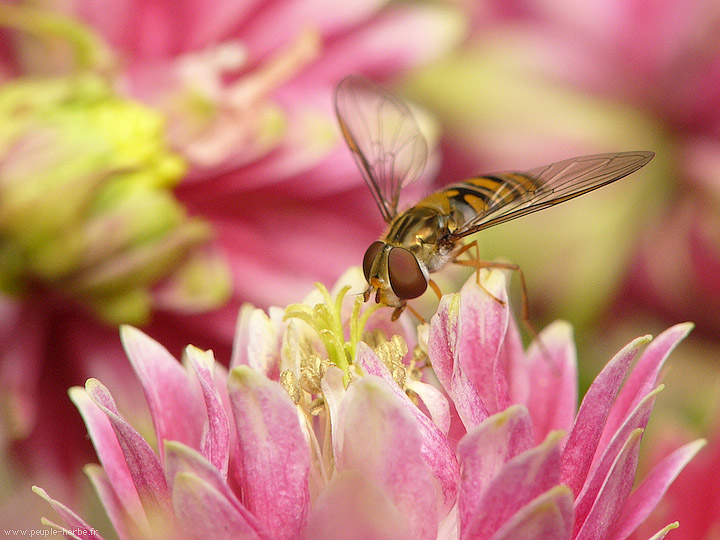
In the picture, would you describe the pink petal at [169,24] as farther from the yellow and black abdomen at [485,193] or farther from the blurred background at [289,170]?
the yellow and black abdomen at [485,193]

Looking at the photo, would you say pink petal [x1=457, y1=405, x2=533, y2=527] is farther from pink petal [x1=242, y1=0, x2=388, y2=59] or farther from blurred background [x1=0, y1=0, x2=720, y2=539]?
pink petal [x1=242, y1=0, x2=388, y2=59]

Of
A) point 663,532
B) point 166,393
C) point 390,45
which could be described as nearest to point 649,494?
point 663,532

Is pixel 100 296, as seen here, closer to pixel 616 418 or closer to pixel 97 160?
pixel 97 160

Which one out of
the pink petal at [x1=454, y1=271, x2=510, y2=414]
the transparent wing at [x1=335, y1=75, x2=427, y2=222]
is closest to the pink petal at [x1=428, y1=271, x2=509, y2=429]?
the pink petal at [x1=454, y1=271, x2=510, y2=414]

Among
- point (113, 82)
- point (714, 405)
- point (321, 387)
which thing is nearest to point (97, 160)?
point (113, 82)

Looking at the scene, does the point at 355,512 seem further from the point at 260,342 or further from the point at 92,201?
the point at 92,201

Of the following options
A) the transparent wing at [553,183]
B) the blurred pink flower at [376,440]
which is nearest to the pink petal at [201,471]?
the blurred pink flower at [376,440]
